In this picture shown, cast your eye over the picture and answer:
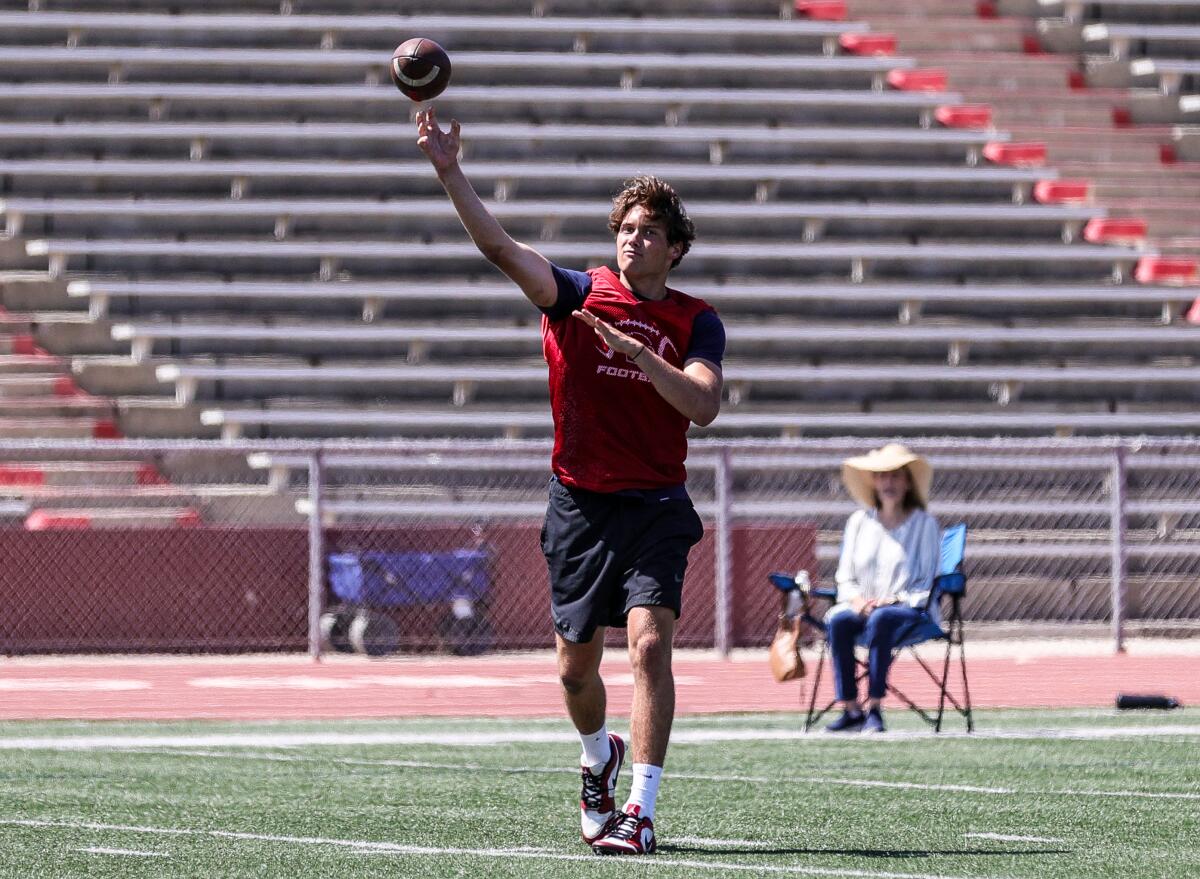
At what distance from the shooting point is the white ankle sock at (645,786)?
19.8 feet

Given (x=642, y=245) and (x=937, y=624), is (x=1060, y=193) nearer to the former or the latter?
(x=937, y=624)

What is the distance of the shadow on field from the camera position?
241 inches

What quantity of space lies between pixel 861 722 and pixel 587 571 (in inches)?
178

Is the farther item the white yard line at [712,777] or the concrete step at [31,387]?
the concrete step at [31,387]

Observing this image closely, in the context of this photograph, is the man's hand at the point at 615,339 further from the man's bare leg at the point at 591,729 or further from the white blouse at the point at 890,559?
the white blouse at the point at 890,559

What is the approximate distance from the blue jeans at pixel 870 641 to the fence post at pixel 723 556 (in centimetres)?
503

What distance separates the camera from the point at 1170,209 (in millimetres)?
21234

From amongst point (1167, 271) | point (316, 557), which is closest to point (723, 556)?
point (316, 557)

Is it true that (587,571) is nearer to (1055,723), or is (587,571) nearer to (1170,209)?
(1055,723)

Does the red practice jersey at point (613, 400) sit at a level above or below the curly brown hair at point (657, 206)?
below

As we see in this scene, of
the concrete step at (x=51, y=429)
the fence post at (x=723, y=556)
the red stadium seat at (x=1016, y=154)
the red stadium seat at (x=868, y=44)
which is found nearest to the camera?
the fence post at (x=723, y=556)

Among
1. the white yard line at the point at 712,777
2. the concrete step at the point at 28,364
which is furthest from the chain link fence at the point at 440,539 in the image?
the white yard line at the point at 712,777

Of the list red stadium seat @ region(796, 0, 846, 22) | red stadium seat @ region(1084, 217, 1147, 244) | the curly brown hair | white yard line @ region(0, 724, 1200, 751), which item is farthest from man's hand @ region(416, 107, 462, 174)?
red stadium seat @ region(796, 0, 846, 22)

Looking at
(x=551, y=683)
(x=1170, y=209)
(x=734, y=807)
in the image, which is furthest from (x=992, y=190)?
(x=734, y=807)
